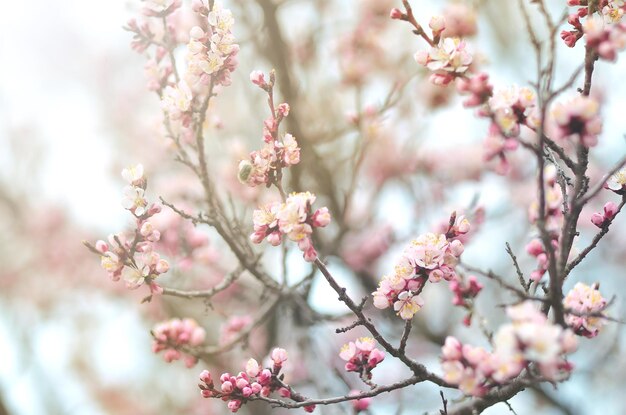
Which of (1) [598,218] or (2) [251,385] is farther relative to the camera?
(1) [598,218]

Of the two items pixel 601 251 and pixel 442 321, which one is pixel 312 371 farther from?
pixel 601 251

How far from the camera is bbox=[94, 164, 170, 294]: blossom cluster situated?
1.95 metres

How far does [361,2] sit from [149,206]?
3467 mm

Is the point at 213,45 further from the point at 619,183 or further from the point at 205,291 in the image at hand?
the point at 619,183

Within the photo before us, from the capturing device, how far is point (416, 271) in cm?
182

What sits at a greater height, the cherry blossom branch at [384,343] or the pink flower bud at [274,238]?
the pink flower bud at [274,238]

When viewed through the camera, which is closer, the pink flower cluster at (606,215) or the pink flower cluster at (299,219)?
the pink flower cluster at (299,219)

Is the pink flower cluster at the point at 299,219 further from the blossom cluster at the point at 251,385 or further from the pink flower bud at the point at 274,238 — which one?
the blossom cluster at the point at 251,385

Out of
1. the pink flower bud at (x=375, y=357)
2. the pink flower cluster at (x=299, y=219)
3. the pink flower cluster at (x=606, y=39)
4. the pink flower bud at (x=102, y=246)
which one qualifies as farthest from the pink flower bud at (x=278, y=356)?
the pink flower cluster at (x=606, y=39)

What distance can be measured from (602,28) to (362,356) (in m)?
1.24

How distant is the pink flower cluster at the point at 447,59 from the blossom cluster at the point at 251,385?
1.05m

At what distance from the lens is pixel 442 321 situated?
5617 millimetres

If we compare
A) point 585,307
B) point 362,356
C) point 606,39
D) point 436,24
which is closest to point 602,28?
point 606,39

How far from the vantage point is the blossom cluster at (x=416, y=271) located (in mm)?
1797
